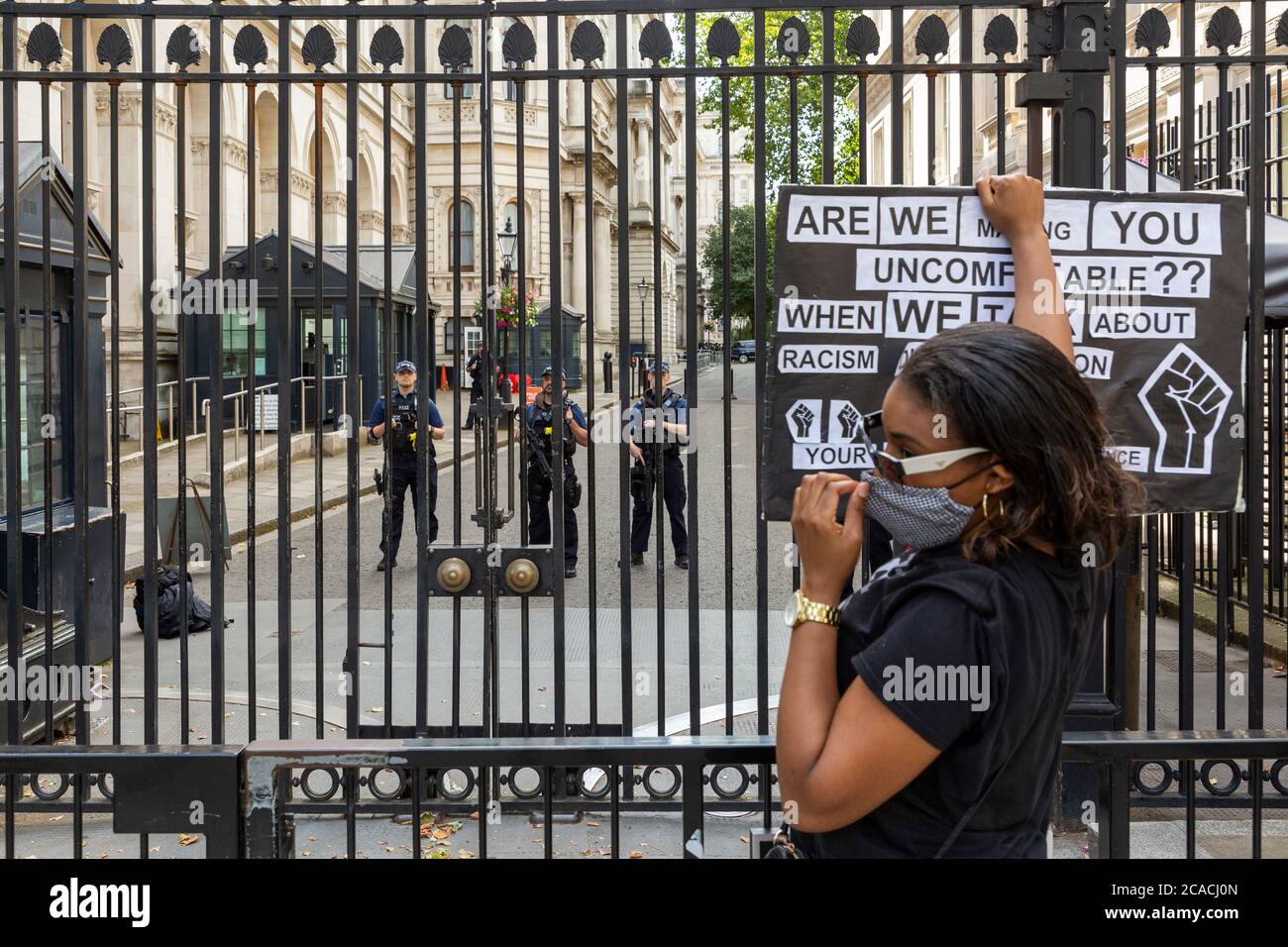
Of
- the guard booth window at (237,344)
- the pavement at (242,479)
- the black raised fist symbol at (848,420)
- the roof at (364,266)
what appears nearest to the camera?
the black raised fist symbol at (848,420)

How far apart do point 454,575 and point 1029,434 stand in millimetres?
2577

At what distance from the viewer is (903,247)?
3734 mm

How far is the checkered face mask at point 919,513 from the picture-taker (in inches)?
78.4

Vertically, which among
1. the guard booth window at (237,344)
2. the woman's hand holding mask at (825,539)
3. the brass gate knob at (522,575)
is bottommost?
the brass gate knob at (522,575)

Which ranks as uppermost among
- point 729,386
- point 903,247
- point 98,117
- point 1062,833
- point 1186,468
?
point 98,117

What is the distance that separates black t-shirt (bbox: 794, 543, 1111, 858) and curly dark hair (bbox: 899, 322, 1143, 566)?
5 centimetres

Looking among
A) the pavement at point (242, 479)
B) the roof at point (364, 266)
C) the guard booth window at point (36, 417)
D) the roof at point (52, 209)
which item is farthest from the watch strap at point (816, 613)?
the roof at point (364, 266)

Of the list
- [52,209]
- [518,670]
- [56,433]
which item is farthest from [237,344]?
[518,670]

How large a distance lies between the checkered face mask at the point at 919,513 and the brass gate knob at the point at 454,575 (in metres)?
2.32

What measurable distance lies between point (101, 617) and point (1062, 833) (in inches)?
238

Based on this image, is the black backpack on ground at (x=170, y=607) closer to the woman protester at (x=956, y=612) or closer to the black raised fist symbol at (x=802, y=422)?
the black raised fist symbol at (x=802, y=422)

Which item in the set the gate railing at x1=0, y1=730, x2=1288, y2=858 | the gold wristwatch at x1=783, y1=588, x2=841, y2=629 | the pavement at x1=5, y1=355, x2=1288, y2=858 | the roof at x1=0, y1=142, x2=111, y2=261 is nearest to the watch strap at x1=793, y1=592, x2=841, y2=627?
the gold wristwatch at x1=783, y1=588, x2=841, y2=629
